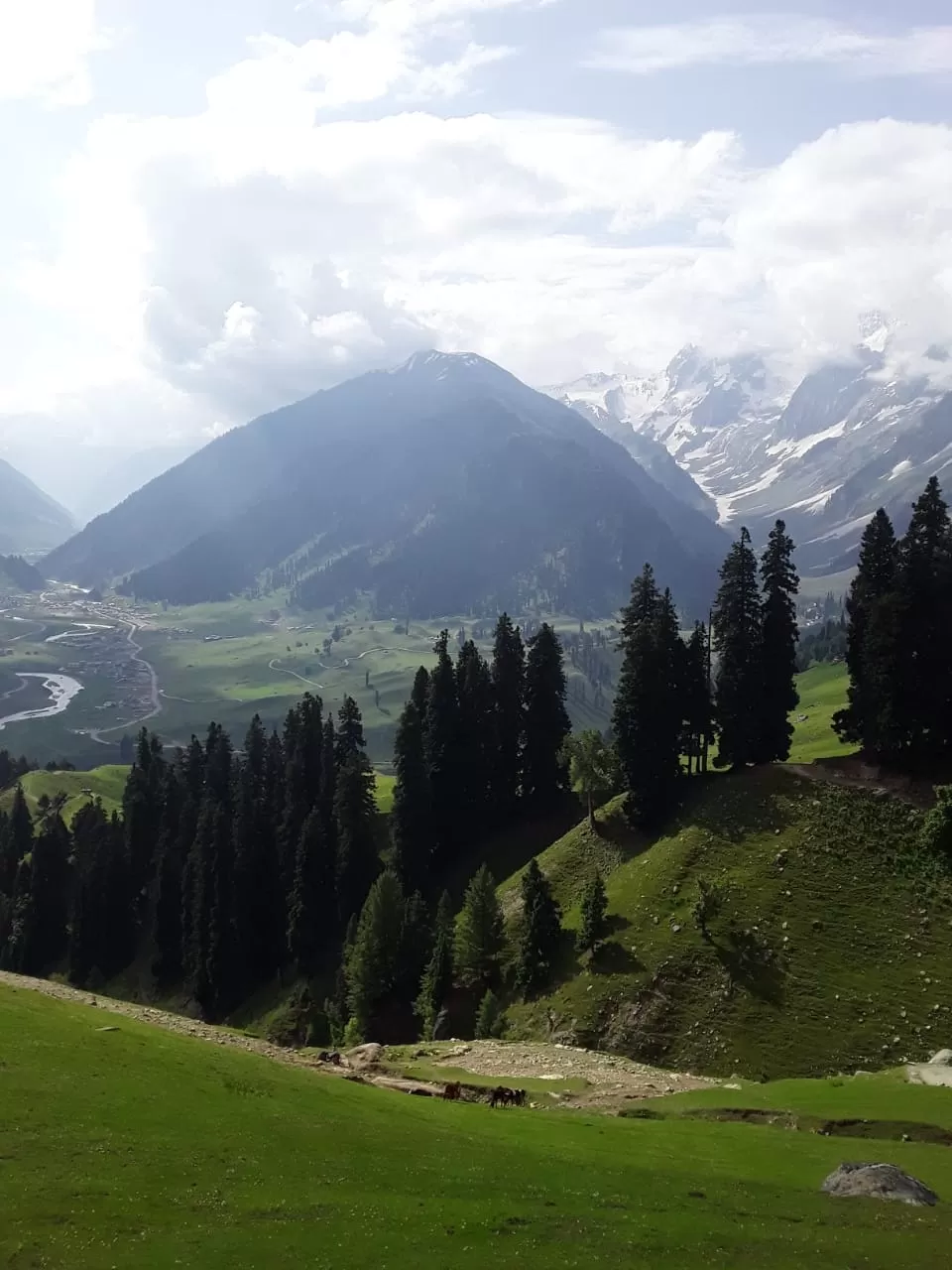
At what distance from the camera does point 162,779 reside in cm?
13350

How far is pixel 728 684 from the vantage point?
8562 centimetres

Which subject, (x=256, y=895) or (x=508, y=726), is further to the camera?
(x=256, y=895)

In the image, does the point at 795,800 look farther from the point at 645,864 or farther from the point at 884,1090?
the point at 884,1090

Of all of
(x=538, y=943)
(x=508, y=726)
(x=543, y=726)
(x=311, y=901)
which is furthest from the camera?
(x=508, y=726)

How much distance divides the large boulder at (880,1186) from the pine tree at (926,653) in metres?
47.9

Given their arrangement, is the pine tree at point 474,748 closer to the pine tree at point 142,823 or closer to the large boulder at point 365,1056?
the large boulder at point 365,1056

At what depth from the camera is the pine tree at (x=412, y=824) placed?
336ft

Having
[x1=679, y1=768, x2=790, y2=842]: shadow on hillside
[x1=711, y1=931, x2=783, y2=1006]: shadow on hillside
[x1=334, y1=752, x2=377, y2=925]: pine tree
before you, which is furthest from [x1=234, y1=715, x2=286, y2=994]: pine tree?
[x1=711, y1=931, x2=783, y2=1006]: shadow on hillside

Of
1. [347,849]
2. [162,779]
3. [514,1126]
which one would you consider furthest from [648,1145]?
[162,779]

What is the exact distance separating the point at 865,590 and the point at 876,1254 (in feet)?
209

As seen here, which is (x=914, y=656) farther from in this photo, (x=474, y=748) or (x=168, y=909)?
(x=168, y=909)

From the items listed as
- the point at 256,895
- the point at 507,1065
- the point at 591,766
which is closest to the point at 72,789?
the point at 256,895

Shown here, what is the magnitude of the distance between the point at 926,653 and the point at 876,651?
381cm

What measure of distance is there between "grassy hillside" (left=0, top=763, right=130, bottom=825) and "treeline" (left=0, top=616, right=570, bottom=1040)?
4623 centimetres
